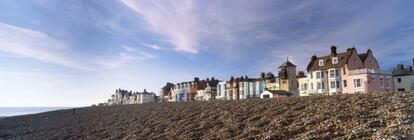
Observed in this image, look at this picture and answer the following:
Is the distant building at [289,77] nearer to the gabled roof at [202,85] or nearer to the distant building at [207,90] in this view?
the distant building at [207,90]

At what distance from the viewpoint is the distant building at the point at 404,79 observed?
69.8 meters

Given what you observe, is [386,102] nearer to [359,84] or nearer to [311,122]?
[311,122]

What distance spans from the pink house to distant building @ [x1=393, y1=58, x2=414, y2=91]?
595cm

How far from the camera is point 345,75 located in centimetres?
6328

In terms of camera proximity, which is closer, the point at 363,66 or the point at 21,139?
the point at 21,139

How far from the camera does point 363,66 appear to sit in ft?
218

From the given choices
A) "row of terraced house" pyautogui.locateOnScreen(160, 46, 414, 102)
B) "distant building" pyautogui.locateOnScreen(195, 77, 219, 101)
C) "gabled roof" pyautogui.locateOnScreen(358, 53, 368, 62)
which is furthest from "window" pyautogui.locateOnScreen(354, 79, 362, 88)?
"distant building" pyautogui.locateOnScreen(195, 77, 219, 101)

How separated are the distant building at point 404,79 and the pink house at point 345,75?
5952 mm

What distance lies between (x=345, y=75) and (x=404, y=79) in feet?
50.5

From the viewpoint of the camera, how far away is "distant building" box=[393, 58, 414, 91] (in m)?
69.8

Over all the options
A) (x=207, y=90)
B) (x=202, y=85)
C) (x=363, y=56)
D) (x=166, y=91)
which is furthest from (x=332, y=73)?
(x=166, y=91)

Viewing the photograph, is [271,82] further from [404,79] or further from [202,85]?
[202,85]

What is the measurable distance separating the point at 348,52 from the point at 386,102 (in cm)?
4899

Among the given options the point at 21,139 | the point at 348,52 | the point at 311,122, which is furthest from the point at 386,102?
the point at 348,52
